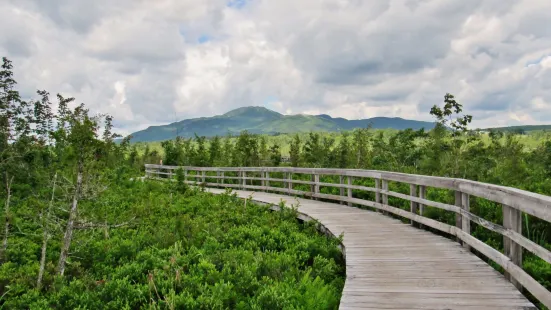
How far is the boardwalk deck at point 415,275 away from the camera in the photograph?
457 cm

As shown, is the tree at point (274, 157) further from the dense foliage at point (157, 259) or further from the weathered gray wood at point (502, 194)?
the weathered gray wood at point (502, 194)

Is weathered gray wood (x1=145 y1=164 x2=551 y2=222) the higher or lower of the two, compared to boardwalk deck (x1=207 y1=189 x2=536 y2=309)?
higher

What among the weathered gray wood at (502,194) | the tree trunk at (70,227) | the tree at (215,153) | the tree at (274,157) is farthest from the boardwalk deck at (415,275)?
the tree at (215,153)

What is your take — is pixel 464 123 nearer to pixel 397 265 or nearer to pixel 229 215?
pixel 229 215

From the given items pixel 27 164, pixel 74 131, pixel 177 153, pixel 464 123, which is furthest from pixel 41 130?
pixel 464 123

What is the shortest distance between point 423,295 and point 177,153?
2894 cm

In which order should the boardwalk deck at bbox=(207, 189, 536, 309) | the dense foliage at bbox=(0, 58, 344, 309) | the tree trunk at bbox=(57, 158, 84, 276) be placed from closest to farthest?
the boardwalk deck at bbox=(207, 189, 536, 309), the dense foliage at bbox=(0, 58, 344, 309), the tree trunk at bbox=(57, 158, 84, 276)

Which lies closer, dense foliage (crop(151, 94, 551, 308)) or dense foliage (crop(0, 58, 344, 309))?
dense foliage (crop(0, 58, 344, 309))

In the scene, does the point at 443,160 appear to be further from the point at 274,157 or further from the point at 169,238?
the point at 274,157

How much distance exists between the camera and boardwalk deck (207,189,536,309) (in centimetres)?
457

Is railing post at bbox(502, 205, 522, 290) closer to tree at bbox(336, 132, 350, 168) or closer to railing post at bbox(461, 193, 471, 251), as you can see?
railing post at bbox(461, 193, 471, 251)

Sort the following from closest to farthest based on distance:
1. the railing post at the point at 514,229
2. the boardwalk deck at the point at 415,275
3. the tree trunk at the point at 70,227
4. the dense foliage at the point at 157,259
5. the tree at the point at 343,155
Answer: the boardwalk deck at the point at 415,275 < the railing post at the point at 514,229 < the dense foliage at the point at 157,259 < the tree trunk at the point at 70,227 < the tree at the point at 343,155

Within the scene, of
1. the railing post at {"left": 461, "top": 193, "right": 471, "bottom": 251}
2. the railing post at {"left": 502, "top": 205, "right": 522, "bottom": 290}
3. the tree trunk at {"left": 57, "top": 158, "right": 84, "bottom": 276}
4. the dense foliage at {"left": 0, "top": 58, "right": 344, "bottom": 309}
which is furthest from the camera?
the tree trunk at {"left": 57, "top": 158, "right": 84, "bottom": 276}

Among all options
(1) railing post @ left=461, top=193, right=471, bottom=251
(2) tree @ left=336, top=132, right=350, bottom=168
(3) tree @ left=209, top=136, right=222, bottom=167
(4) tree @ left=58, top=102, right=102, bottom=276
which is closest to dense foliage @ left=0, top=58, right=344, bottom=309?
(4) tree @ left=58, top=102, right=102, bottom=276
